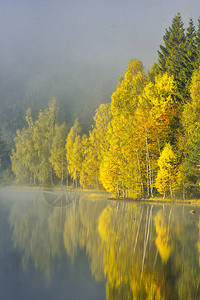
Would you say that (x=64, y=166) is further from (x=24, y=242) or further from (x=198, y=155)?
(x=24, y=242)

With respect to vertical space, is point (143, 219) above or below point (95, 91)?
below

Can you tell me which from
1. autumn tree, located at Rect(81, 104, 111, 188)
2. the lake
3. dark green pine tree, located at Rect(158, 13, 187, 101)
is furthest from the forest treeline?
the lake

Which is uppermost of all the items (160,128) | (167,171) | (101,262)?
(160,128)

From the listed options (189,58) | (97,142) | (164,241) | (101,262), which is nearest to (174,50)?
(189,58)

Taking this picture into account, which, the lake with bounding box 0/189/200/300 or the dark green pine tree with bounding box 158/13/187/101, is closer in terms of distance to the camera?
the lake with bounding box 0/189/200/300

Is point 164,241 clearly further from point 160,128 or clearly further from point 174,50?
point 174,50

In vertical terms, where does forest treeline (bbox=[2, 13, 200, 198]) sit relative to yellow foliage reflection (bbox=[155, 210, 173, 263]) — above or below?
above

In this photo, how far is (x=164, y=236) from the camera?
15539mm

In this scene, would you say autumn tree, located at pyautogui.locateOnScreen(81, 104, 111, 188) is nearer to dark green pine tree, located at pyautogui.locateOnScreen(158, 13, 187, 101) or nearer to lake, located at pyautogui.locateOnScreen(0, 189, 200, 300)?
dark green pine tree, located at pyautogui.locateOnScreen(158, 13, 187, 101)

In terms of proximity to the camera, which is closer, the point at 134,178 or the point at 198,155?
the point at 198,155

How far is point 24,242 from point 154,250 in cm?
610

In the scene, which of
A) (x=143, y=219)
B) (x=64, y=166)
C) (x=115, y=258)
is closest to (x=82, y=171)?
(x=64, y=166)

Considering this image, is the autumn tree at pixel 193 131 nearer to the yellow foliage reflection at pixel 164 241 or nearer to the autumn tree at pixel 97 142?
the yellow foliage reflection at pixel 164 241

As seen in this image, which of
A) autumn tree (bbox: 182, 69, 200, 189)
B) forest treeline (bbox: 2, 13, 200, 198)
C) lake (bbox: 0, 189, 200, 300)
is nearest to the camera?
lake (bbox: 0, 189, 200, 300)
